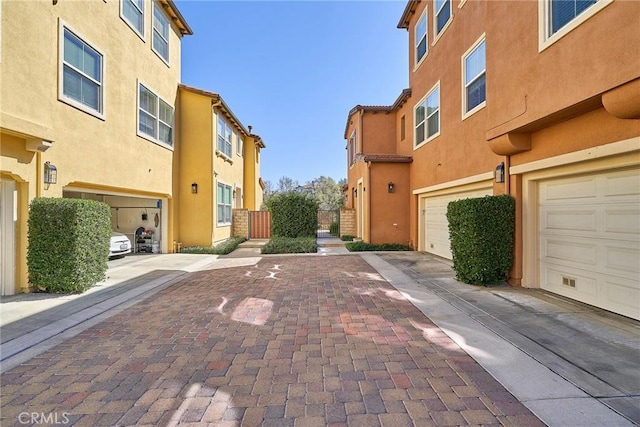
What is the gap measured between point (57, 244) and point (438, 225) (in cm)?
1060

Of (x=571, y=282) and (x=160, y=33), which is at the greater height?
(x=160, y=33)

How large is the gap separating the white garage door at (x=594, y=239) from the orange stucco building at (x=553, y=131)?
0.02 meters

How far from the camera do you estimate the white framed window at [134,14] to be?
9453 millimetres

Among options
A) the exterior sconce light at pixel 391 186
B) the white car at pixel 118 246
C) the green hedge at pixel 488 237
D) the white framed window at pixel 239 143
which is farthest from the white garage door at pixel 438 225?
the white framed window at pixel 239 143

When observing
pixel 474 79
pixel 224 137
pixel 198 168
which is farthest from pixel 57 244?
pixel 224 137

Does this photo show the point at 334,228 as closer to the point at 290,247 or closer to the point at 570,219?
the point at 290,247

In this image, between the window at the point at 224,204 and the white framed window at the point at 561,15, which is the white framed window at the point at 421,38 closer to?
the white framed window at the point at 561,15

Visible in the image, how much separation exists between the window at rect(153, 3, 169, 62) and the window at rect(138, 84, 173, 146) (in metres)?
1.87

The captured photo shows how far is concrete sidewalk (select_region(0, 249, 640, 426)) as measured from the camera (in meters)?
2.65

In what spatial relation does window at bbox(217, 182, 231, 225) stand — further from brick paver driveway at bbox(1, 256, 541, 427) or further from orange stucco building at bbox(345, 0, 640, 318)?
orange stucco building at bbox(345, 0, 640, 318)

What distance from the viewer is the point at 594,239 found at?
4.96 metres

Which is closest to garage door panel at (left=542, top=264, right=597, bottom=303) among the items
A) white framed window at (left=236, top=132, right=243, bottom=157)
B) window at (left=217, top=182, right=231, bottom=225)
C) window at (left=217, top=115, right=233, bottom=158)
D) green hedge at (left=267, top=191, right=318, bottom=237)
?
green hedge at (left=267, top=191, right=318, bottom=237)

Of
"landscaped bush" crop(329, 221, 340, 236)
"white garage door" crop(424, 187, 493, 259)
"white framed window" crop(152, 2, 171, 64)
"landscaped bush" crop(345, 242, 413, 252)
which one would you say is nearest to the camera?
"white garage door" crop(424, 187, 493, 259)

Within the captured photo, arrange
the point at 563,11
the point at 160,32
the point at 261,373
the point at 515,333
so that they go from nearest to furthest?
the point at 261,373 < the point at 515,333 < the point at 563,11 < the point at 160,32
